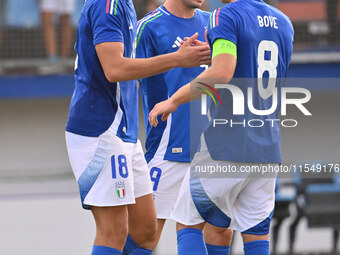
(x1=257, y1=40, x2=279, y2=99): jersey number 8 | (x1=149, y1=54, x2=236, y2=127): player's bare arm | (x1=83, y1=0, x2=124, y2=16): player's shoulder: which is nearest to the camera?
(x1=149, y1=54, x2=236, y2=127): player's bare arm

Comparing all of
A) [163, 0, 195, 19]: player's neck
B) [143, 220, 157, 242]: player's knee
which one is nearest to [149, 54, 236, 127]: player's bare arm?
[143, 220, 157, 242]: player's knee

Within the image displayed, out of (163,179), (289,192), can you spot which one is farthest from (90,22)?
(289,192)

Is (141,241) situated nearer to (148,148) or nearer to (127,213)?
(127,213)

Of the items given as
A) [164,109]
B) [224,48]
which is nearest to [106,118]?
[164,109]

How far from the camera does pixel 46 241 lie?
8.16 meters

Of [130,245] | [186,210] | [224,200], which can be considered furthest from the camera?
[130,245]

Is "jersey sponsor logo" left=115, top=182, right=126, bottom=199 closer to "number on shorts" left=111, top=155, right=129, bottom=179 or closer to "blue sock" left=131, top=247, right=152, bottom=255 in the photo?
"number on shorts" left=111, top=155, right=129, bottom=179

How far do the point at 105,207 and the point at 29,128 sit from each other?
23.2ft

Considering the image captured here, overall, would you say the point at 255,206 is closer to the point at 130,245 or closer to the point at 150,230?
the point at 150,230

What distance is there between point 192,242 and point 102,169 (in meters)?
0.66

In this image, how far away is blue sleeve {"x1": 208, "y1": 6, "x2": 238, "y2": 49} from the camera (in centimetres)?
398

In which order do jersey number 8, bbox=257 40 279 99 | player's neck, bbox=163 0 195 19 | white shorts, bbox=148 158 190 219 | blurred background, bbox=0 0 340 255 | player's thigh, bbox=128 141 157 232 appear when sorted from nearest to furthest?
jersey number 8, bbox=257 40 279 99
player's thigh, bbox=128 141 157 232
white shorts, bbox=148 158 190 219
player's neck, bbox=163 0 195 19
blurred background, bbox=0 0 340 255

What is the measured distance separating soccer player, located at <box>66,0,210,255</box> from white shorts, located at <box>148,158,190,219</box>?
2.50 feet

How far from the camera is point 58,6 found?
35.2 feet
